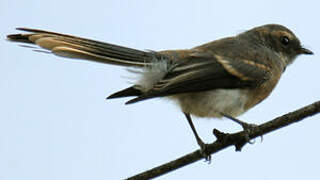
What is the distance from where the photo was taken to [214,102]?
5789 millimetres

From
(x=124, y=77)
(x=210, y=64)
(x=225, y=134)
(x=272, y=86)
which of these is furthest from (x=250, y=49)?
(x=225, y=134)

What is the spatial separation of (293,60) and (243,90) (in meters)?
1.80

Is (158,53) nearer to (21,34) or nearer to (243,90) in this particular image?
(243,90)

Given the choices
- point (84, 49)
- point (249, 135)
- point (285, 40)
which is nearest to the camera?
point (249, 135)

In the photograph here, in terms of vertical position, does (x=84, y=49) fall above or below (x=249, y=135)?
above

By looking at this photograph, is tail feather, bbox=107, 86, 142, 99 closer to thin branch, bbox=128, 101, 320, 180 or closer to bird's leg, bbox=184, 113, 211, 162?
bird's leg, bbox=184, 113, 211, 162

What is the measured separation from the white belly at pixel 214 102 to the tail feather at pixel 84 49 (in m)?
0.62

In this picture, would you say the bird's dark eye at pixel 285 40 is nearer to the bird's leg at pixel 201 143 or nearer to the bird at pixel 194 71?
the bird at pixel 194 71

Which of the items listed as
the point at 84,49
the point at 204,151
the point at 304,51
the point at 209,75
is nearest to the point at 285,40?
the point at 304,51

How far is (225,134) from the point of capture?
463 centimetres

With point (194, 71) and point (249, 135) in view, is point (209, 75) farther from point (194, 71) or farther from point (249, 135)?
point (249, 135)

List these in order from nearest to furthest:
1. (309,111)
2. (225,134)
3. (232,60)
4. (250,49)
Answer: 1. (309,111)
2. (225,134)
3. (232,60)
4. (250,49)

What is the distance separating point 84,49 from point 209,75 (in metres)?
1.46

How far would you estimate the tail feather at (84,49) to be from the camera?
15.8 ft
